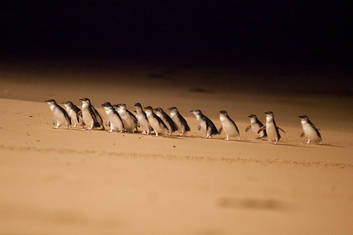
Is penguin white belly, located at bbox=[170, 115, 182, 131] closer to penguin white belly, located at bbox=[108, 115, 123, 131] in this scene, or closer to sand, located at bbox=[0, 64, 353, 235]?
sand, located at bbox=[0, 64, 353, 235]

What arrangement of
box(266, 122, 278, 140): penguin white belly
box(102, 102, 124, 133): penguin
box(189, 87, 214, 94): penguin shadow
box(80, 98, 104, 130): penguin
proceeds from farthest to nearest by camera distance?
box(189, 87, 214, 94): penguin shadow < box(266, 122, 278, 140): penguin white belly < box(80, 98, 104, 130): penguin < box(102, 102, 124, 133): penguin

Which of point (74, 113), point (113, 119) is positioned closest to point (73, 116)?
point (74, 113)

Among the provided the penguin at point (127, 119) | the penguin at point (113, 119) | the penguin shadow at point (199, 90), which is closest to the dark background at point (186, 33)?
the penguin shadow at point (199, 90)

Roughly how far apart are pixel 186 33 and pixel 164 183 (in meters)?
38.3

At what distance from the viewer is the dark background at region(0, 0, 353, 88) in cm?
3616

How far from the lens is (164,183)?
285 inches

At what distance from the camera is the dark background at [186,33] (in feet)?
119

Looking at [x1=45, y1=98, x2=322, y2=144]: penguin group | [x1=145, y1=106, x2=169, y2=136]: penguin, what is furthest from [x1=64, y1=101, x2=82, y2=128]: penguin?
[x1=145, y1=106, x2=169, y2=136]: penguin

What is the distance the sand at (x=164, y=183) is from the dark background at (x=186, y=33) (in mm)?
21385

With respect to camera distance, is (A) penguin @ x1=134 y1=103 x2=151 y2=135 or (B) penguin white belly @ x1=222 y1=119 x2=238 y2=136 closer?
(A) penguin @ x1=134 y1=103 x2=151 y2=135

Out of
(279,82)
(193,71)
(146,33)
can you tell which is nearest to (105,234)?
(279,82)

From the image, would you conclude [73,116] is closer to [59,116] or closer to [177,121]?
[59,116]

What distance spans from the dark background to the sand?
21.4 m

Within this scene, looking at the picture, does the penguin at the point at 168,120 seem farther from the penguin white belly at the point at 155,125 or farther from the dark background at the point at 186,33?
the dark background at the point at 186,33
